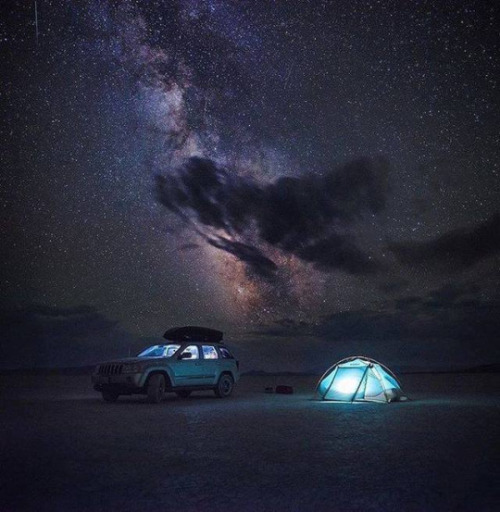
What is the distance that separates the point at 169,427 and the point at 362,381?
8.71 metres

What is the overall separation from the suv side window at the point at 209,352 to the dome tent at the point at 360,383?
372 centimetres

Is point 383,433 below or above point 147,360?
below

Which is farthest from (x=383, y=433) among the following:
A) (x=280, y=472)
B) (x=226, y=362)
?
(x=226, y=362)

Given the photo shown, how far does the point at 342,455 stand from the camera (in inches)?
308

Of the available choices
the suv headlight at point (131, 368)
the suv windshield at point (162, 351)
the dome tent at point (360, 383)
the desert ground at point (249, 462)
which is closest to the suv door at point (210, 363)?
the suv windshield at point (162, 351)

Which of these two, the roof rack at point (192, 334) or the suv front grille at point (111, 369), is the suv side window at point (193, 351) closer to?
the roof rack at point (192, 334)

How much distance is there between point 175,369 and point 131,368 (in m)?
1.42

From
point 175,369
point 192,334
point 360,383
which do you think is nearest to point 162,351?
point 175,369

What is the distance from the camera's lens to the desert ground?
5.35 meters

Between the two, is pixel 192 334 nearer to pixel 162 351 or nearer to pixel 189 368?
pixel 162 351

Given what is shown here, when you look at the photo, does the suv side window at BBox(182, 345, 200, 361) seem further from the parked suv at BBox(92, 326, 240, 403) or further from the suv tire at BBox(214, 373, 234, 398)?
the suv tire at BBox(214, 373, 234, 398)

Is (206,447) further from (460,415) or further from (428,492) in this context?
(460,415)

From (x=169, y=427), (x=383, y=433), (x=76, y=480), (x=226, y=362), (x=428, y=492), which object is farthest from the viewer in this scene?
(x=226, y=362)

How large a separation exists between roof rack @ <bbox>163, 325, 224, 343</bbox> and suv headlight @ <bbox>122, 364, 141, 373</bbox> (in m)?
2.95
